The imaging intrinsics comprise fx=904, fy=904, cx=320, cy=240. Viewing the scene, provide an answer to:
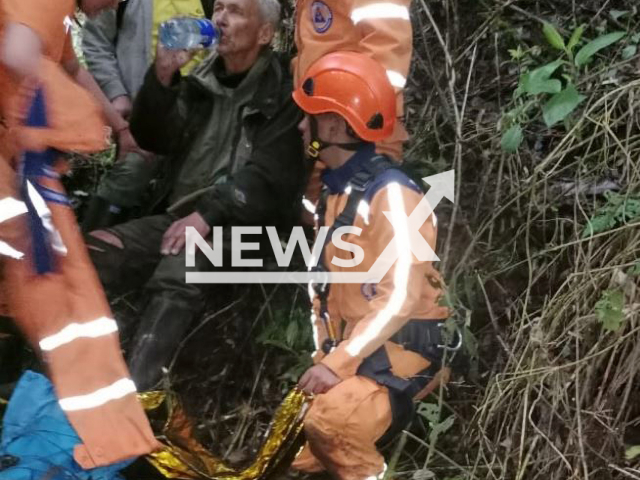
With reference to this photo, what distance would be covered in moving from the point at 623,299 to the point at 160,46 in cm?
113

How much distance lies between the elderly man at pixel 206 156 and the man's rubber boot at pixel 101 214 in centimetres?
2

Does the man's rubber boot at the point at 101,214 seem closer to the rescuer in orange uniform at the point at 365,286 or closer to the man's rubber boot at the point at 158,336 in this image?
the man's rubber boot at the point at 158,336

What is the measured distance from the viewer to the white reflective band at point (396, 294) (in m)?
1.85

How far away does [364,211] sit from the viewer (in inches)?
74.8

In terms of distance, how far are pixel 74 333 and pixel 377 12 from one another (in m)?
0.93

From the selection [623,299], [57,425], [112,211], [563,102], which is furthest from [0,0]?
[623,299]

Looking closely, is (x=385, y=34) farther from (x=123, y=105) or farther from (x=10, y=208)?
(x=10, y=208)

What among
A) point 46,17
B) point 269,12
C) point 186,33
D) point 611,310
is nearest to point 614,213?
point 611,310

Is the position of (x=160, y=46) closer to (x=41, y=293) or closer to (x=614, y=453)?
(x=41, y=293)

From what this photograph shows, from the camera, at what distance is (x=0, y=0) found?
66.1 inches

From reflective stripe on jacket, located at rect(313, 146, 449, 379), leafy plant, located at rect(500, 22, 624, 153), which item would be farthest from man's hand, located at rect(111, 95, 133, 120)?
leafy plant, located at rect(500, 22, 624, 153)

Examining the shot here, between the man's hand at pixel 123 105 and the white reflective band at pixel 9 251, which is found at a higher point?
the man's hand at pixel 123 105

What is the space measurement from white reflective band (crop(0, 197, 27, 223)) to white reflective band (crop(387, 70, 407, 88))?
81cm

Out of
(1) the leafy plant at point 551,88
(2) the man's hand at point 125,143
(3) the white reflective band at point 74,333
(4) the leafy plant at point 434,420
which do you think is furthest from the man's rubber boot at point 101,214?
(1) the leafy plant at point 551,88
